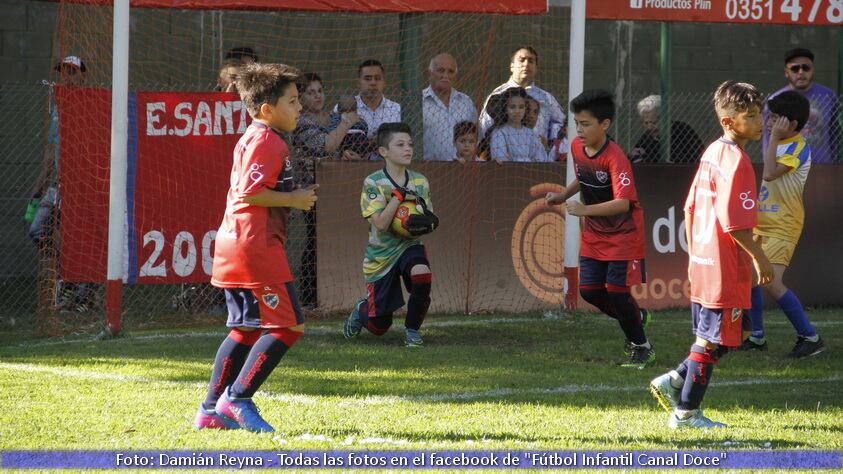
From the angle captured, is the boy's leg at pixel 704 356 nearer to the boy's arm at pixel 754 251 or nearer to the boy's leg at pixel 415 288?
the boy's arm at pixel 754 251

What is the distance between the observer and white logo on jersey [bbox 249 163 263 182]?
18.2 ft

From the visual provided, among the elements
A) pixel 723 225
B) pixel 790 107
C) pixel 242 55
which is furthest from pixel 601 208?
pixel 242 55

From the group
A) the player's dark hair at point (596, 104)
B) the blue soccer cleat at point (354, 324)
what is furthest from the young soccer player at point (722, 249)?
the blue soccer cleat at point (354, 324)

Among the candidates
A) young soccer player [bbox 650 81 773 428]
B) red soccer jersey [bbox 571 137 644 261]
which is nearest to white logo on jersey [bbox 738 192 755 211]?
young soccer player [bbox 650 81 773 428]

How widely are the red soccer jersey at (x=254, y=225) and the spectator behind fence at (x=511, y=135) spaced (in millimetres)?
5414

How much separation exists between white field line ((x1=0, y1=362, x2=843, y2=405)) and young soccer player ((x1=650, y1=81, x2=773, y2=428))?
115 centimetres

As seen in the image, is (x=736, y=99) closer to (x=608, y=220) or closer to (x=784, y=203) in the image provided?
(x=608, y=220)

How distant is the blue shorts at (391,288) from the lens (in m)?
8.75

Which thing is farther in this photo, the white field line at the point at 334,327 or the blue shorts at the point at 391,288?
the white field line at the point at 334,327

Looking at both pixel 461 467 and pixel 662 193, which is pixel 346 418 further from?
pixel 662 193

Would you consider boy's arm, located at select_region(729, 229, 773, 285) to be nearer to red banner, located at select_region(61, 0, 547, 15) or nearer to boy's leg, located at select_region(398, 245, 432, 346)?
boy's leg, located at select_region(398, 245, 432, 346)

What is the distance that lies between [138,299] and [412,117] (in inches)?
126

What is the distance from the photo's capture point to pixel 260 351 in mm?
5551

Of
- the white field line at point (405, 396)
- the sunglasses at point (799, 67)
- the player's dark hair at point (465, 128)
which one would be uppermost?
the sunglasses at point (799, 67)
